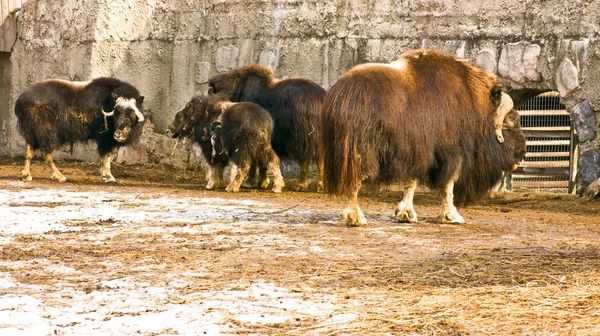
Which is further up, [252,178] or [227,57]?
[227,57]

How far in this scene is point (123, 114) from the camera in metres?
9.25

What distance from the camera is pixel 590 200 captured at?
7.91 m

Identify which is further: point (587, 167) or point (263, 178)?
point (263, 178)

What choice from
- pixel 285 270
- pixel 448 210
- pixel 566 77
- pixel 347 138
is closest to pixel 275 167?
pixel 448 210

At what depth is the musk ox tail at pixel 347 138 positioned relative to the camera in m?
5.64

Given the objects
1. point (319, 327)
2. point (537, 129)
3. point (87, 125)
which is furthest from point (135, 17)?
point (319, 327)

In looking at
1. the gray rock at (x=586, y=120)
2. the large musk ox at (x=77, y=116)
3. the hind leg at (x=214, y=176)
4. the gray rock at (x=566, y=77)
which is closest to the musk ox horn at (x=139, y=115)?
the large musk ox at (x=77, y=116)

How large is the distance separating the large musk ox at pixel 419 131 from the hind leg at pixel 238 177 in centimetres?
245

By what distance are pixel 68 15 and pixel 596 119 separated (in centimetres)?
647

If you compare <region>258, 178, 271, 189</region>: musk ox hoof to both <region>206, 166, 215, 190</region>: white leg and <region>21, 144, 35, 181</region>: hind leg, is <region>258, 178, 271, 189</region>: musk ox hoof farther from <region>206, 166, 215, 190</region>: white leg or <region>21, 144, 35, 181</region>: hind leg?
<region>21, 144, 35, 181</region>: hind leg

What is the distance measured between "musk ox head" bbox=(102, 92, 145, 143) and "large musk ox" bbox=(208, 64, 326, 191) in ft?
3.06

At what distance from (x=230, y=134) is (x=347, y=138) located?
9.49 feet

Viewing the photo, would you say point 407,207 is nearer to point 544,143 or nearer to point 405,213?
point 405,213

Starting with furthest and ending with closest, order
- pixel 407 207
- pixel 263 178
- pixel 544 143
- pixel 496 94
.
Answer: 1. pixel 544 143
2. pixel 263 178
3. pixel 496 94
4. pixel 407 207
